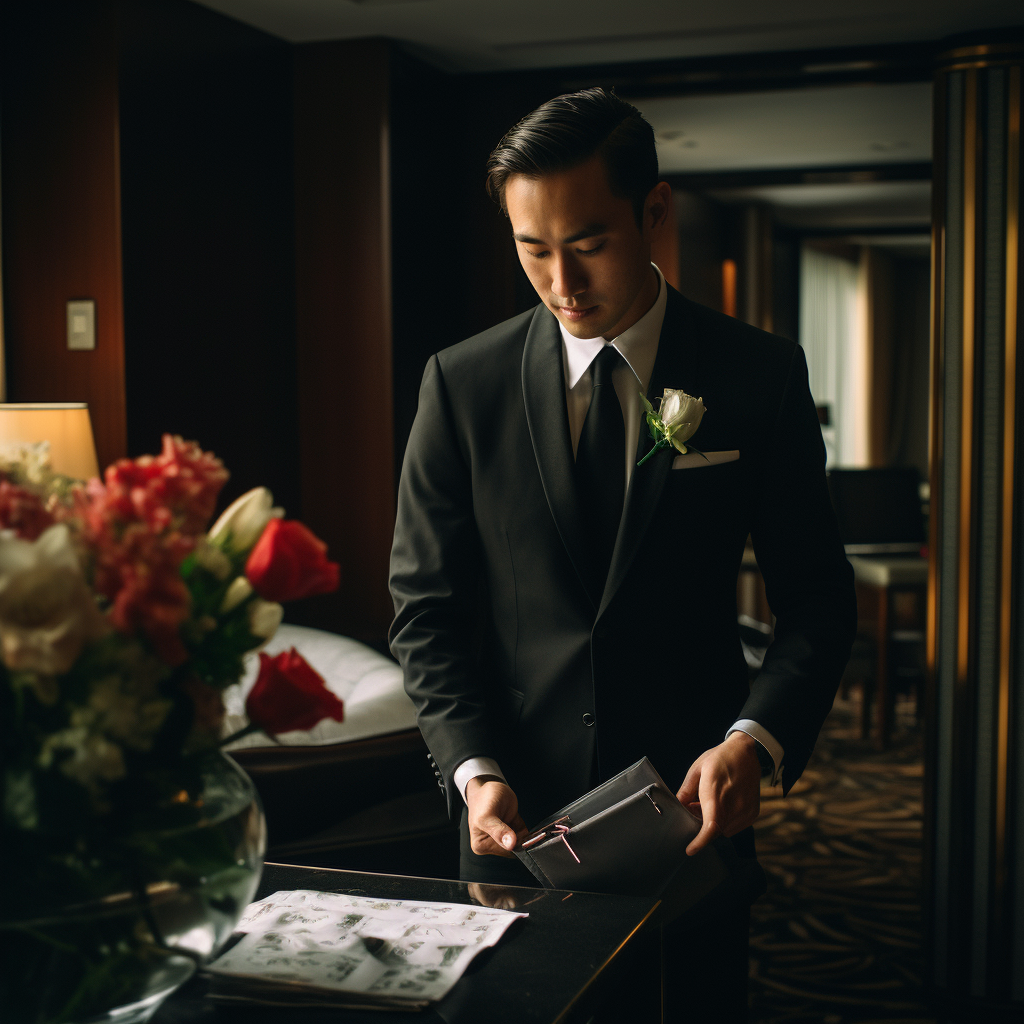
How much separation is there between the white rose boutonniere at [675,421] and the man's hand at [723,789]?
0.38 m

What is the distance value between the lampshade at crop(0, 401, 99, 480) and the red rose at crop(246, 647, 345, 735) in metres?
2.22

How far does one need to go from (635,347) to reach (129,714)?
102 centimetres

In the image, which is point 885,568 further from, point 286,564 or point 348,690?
point 286,564

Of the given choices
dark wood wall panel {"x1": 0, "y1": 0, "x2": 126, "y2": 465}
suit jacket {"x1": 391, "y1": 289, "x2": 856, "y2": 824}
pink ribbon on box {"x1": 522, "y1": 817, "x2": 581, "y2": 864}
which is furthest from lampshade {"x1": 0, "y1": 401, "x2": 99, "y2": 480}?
pink ribbon on box {"x1": 522, "y1": 817, "x2": 581, "y2": 864}

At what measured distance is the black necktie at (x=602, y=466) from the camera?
1.56 meters

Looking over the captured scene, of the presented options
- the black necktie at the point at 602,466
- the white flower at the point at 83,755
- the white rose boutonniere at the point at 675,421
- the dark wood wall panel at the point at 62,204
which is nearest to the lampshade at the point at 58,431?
the dark wood wall panel at the point at 62,204

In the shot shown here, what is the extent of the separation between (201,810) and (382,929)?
371mm

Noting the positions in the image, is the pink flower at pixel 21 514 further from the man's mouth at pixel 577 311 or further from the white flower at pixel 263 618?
the man's mouth at pixel 577 311

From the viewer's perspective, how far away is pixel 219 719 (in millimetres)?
856

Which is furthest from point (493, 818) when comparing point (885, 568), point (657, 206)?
point (885, 568)

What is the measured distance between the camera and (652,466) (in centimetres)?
154

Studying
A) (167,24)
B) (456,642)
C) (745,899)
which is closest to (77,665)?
(456,642)

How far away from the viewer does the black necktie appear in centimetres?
156

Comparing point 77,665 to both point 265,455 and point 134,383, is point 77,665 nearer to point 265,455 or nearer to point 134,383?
point 134,383
